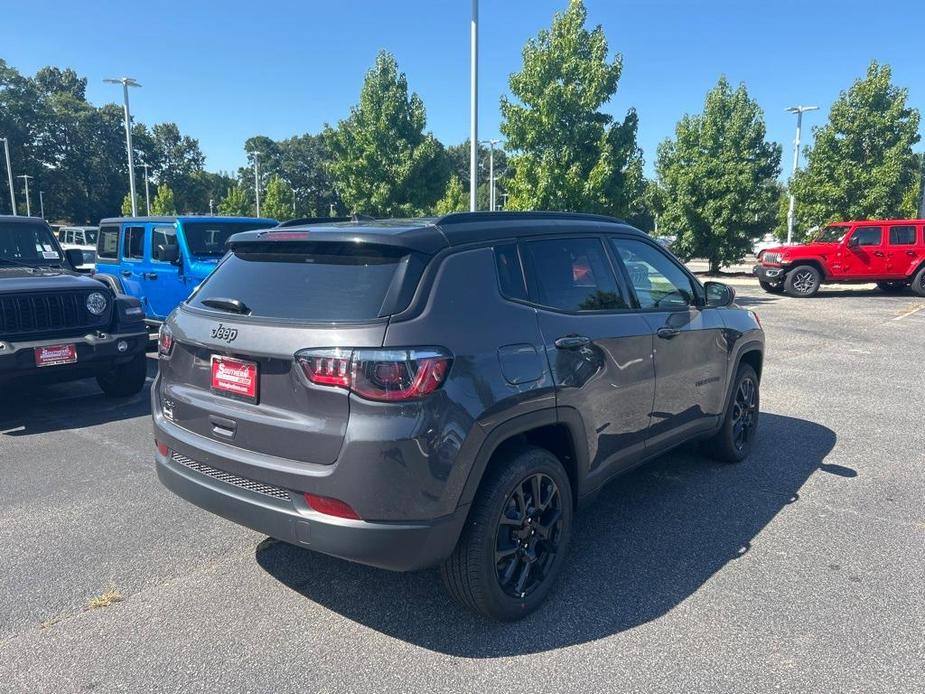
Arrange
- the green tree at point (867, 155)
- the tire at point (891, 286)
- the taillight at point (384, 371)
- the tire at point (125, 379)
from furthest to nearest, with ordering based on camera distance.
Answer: the green tree at point (867, 155)
the tire at point (891, 286)
the tire at point (125, 379)
the taillight at point (384, 371)

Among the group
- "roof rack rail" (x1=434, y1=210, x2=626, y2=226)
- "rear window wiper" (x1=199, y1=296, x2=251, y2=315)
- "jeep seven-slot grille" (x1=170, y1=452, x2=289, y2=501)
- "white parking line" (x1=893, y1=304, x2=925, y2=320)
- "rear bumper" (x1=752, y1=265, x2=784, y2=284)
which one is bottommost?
"white parking line" (x1=893, y1=304, x2=925, y2=320)

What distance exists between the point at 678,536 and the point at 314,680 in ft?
7.11

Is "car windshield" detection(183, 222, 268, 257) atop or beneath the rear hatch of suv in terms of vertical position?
atop

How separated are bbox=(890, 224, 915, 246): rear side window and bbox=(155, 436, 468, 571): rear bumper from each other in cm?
1985

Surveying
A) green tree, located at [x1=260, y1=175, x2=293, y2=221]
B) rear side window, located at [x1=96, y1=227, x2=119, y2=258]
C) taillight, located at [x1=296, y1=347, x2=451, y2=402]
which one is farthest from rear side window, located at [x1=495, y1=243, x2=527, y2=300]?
green tree, located at [x1=260, y1=175, x2=293, y2=221]

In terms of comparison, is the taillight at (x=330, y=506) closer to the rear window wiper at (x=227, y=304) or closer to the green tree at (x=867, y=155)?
the rear window wiper at (x=227, y=304)

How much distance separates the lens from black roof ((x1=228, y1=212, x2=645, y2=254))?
274 centimetres

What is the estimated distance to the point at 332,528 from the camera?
2.51m

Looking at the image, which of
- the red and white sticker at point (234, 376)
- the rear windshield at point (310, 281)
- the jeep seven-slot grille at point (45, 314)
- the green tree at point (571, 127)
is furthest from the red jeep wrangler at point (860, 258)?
the red and white sticker at point (234, 376)

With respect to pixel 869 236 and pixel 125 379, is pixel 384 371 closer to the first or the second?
pixel 125 379

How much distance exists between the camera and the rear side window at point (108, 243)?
1022 cm

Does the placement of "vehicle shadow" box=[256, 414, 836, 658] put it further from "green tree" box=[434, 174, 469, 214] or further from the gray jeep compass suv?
"green tree" box=[434, 174, 469, 214]

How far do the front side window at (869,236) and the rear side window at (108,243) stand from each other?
1796cm

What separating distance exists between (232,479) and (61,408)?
4.75 m
